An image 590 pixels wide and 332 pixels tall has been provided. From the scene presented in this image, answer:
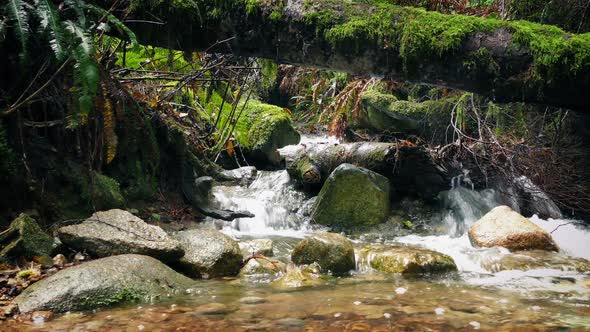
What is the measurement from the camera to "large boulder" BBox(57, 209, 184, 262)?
4023 millimetres

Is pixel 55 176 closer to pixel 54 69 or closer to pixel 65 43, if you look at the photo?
pixel 54 69

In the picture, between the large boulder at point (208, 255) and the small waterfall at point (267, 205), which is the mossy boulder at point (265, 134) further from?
the large boulder at point (208, 255)

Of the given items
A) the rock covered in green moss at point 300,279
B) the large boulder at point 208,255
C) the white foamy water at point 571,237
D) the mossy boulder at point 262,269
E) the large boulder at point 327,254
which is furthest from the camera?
the white foamy water at point 571,237

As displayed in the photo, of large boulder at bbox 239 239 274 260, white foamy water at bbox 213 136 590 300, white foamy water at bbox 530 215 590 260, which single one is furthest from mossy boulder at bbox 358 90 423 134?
large boulder at bbox 239 239 274 260

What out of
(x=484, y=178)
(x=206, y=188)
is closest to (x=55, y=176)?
(x=206, y=188)

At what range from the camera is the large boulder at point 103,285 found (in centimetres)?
316

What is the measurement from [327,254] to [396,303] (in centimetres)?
147

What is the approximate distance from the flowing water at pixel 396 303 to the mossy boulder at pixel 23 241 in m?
0.92

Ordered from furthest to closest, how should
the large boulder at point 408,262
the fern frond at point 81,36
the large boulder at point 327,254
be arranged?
the large boulder at point 327,254
the large boulder at point 408,262
the fern frond at point 81,36

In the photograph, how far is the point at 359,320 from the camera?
3.03 meters

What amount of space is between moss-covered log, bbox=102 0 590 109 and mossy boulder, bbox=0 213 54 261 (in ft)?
6.04

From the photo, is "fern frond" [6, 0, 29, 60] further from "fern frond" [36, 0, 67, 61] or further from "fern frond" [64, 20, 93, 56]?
"fern frond" [64, 20, 93, 56]

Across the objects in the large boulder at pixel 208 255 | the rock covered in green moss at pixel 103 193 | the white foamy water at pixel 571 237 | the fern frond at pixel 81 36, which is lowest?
the white foamy water at pixel 571 237

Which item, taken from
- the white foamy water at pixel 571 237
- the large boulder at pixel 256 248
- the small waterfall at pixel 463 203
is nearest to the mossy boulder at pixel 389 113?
the small waterfall at pixel 463 203
